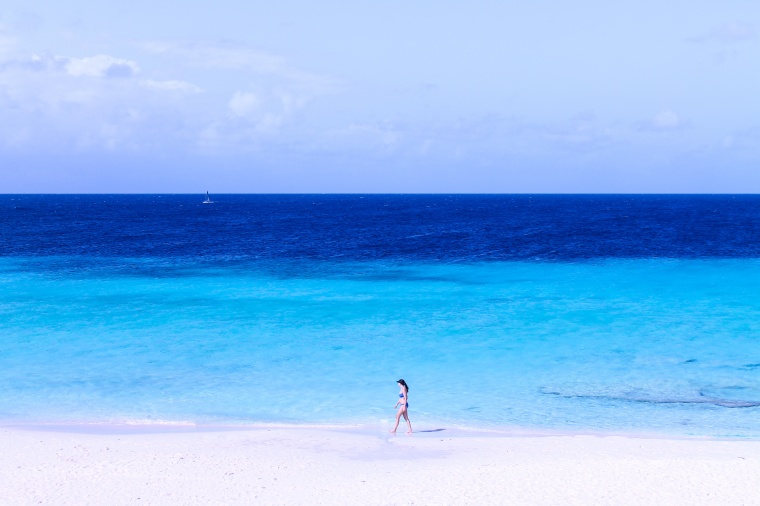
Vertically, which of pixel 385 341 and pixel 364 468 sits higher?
pixel 385 341

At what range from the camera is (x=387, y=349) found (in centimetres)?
2638

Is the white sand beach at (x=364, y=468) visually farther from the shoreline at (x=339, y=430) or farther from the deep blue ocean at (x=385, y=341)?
the deep blue ocean at (x=385, y=341)

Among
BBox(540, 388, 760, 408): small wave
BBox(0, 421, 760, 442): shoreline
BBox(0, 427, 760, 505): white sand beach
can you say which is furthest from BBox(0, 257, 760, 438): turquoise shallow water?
BBox(0, 427, 760, 505): white sand beach

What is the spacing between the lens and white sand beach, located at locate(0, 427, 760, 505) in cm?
1275

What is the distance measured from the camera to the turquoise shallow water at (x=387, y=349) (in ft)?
63.7

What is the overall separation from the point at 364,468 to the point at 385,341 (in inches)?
521

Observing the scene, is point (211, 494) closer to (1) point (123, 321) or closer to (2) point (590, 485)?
(2) point (590, 485)

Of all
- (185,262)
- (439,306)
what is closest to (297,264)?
(185,262)

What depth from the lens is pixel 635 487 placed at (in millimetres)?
13172

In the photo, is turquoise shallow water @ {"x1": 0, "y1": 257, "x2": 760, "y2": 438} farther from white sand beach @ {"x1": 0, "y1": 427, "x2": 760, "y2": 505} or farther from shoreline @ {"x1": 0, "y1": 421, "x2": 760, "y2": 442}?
white sand beach @ {"x1": 0, "y1": 427, "x2": 760, "y2": 505}

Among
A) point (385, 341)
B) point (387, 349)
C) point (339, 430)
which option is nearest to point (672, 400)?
point (339, 430)

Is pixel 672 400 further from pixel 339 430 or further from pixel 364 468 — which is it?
pixel 364 468

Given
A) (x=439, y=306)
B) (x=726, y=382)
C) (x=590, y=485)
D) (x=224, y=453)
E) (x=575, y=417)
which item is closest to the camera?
(x=590, y=485)

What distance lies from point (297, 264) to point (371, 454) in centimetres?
3659
